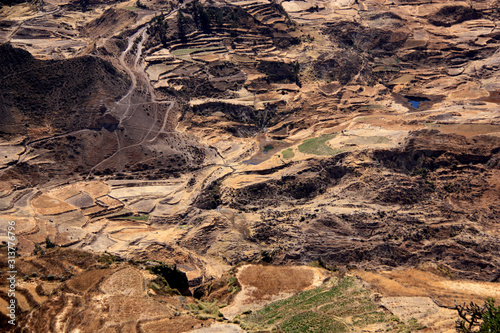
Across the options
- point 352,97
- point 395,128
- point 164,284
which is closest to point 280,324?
point 164,284

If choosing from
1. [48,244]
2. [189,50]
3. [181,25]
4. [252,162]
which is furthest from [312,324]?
[181,25]

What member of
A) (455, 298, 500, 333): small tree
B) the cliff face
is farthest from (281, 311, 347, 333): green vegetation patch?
the cliff face

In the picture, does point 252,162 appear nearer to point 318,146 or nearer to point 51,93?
point 318,146

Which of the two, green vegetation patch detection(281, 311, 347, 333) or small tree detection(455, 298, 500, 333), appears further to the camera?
green vegetation patch detection(281, 311, 347, 333)

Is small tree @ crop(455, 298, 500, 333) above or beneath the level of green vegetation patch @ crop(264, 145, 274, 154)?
above

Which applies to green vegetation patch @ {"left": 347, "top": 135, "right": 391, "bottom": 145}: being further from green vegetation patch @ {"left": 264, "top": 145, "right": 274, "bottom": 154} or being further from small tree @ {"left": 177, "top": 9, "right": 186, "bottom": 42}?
small tree @ {"left": 177, "top": 9, "right": 186, "bottom": 42}

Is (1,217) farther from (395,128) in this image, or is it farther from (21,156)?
(395,128)
